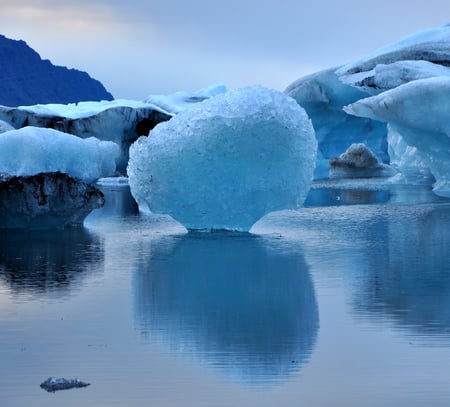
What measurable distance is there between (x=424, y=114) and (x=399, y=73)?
3.71 metres

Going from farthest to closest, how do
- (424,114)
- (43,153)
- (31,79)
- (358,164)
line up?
Answer: (31,79) → (358,164) → (43,153) → (424,114)

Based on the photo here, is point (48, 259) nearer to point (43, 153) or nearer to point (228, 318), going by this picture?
point (228, 318)

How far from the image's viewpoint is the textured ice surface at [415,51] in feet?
68.2

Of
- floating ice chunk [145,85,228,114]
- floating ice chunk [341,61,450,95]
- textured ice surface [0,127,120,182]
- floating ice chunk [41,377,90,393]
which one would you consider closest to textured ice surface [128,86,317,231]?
floating ice chunk [41,377,90,393]

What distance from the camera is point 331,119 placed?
2872cm

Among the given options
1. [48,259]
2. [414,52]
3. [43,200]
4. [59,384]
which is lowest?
[59,384]

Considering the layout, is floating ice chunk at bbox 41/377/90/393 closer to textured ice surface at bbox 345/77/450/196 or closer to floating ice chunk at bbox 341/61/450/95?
textured ice surface at bbox 345/77/450/196

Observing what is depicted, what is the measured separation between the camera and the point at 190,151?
30.5 ft

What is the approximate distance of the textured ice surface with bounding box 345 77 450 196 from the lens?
15430 mm

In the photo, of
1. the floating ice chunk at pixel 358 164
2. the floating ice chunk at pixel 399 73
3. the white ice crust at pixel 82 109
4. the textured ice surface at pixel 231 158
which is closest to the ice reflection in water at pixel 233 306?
the textured ice surface at pixel 231 158

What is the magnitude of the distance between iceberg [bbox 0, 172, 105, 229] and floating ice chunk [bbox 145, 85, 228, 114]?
21.8 m

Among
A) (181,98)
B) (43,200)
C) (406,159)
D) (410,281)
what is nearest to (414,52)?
(406,159)

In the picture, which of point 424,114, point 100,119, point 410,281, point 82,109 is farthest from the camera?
point 82,109

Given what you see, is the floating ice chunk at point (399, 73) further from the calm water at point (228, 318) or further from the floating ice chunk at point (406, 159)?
the calm water at point (228, 318)
